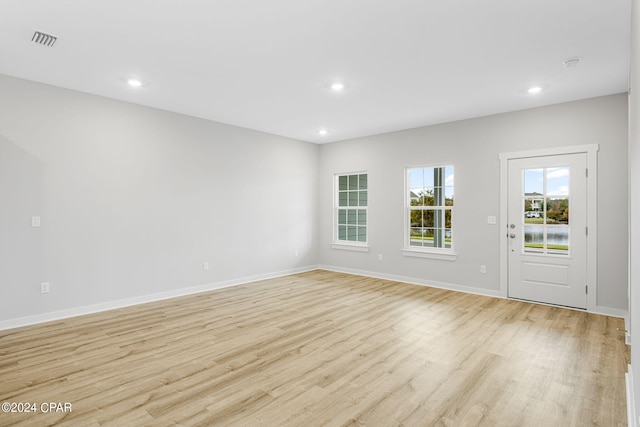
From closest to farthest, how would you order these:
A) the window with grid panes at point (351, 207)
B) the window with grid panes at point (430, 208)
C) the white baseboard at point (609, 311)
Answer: the white baseboard at point (609, 311), the window with grid panes at point (430, 208), the window with grid panes at point (351, 207)

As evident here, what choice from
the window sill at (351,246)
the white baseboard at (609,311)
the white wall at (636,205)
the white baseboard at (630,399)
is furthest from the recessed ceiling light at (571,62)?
the window sill at (351,246)

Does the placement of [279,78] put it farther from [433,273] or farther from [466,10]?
[433,273]

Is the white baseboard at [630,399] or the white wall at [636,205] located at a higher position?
the white wall at [636,205]

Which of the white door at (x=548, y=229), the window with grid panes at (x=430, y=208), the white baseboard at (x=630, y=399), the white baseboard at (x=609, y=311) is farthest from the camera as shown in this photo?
the window with grid panes at (x=430, y=208)

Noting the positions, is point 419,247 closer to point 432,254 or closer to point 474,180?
point 432,254

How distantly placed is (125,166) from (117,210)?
606 millimetres

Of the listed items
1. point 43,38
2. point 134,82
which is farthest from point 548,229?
point 43,38

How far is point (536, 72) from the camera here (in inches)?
137

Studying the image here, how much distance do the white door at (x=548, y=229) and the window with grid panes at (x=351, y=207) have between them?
272 centimetres

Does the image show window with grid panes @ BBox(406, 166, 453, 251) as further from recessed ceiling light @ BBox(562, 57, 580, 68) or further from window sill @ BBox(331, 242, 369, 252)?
recessed ceiling light @ BBox(562, 57, 580, 68)

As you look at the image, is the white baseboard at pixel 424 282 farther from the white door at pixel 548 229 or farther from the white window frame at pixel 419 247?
the white window frame at pixel 419 247

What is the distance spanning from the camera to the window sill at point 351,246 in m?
6.58

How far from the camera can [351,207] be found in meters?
6.98

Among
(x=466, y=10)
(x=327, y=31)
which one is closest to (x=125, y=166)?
(x=327, y=31)
